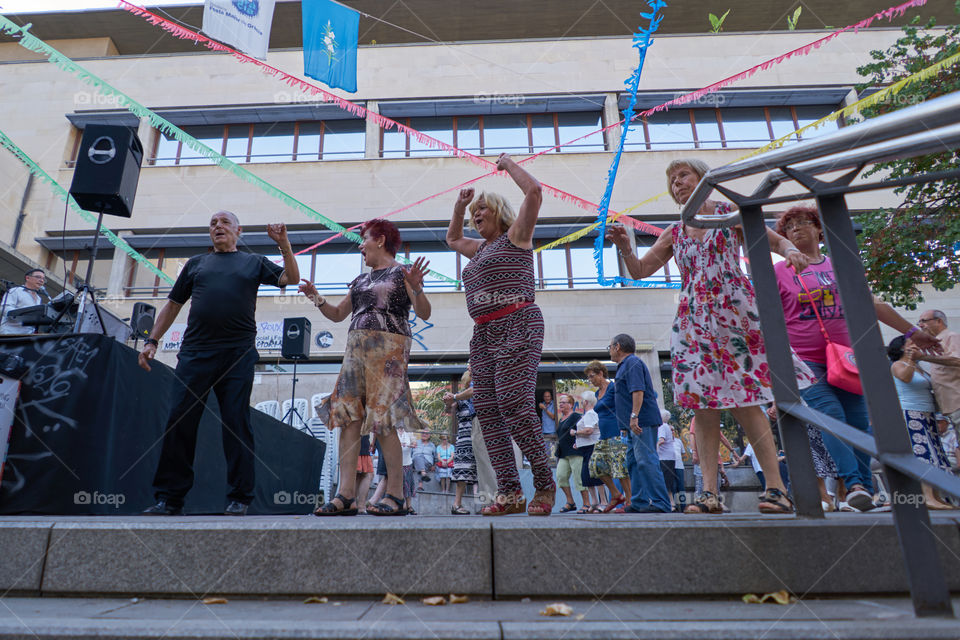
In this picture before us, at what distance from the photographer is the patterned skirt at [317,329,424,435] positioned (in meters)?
2.90

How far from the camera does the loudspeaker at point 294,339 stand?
9.91 m

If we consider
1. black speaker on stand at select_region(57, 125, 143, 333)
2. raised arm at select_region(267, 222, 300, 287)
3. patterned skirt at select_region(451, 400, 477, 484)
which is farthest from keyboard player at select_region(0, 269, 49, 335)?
patterned skirt at select_region(451, 400, 477, 484)

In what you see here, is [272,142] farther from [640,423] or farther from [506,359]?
[506,359]

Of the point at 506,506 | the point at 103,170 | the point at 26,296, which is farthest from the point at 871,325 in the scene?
the point at 26,296

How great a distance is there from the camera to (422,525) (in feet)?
6.11

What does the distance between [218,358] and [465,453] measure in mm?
3789

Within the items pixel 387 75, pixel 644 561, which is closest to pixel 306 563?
pixel 644 561

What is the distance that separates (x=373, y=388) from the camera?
2934 mm

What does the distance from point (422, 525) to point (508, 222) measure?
5.94ft

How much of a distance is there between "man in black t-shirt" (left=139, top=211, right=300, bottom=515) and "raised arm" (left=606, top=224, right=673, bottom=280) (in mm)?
1881

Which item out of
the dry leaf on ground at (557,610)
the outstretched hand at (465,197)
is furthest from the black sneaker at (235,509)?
the dry leaf on ground at (557,610)

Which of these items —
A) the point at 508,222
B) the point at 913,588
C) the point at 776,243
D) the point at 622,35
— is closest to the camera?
the point at 913,588

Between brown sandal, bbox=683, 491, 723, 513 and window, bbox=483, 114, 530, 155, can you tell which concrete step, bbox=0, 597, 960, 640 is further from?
window, bbox=483, 114, 530, 155

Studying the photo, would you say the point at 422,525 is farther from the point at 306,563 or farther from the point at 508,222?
the point at 508,222
